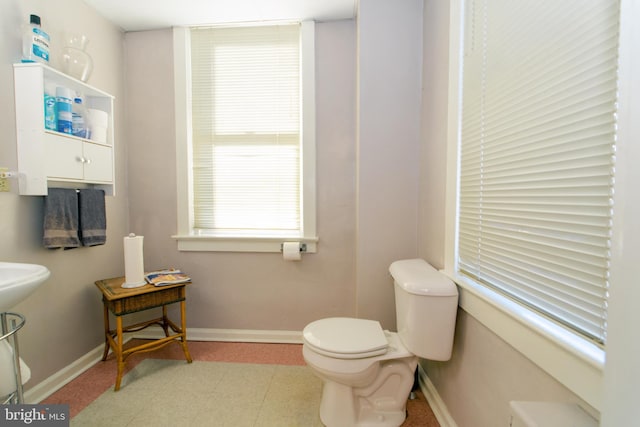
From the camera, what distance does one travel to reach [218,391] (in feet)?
5.19

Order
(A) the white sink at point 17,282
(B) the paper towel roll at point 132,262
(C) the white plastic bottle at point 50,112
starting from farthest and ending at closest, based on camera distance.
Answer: (B) the paper towel roll at point 132,262, (C) the white plastic bottle at point 50,112, (A) the white sink at point 17,282

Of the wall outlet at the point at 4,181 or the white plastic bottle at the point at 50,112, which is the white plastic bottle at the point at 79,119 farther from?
the wall outlet at the point at 4,181

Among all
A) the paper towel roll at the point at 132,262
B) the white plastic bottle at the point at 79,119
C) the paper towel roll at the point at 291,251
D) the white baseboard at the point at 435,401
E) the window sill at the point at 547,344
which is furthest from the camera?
the paper towel roll at the point at 291,251

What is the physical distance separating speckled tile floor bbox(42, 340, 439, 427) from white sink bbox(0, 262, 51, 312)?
0.79m

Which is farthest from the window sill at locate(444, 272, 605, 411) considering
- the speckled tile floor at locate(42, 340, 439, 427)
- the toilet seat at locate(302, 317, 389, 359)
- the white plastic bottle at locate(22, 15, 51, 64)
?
the white plastic bottle at locate(22, 15, 51, 64)

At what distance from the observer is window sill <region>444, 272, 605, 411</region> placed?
2.00 feet

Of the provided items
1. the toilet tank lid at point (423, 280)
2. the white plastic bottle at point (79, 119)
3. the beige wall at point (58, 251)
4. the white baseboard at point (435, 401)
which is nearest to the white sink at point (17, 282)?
the beige wall at point (58, 251)

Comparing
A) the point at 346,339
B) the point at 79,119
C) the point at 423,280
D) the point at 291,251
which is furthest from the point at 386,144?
the point at 79,119

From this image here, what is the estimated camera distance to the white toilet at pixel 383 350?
120 cm

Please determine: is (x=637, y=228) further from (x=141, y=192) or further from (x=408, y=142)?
(x=141, y=192)

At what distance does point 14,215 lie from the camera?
1.40m

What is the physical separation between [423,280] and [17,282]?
4.92ft

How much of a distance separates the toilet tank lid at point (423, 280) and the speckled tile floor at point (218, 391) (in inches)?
27.9

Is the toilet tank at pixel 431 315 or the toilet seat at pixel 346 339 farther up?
the toilet tank at pixel 431 315
